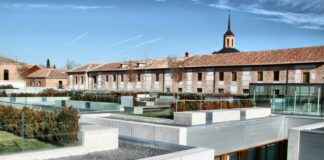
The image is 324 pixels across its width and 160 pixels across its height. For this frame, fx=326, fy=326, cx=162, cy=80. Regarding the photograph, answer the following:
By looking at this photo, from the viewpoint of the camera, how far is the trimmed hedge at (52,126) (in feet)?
25.5

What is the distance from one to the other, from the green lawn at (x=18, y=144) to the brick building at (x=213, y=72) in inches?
1103

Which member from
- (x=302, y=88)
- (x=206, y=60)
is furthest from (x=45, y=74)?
(x=302, y=88)

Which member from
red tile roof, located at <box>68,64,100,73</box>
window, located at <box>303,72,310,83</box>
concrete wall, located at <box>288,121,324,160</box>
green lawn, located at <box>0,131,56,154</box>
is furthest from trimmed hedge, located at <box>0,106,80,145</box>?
red tile roof, located at <box>68,64,100,73</box>

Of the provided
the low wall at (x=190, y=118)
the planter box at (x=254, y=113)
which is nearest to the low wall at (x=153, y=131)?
the low wall at (x=190, y=118)

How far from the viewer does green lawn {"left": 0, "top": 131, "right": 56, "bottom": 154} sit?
7062 millimetres

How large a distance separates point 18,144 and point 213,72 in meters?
31.3

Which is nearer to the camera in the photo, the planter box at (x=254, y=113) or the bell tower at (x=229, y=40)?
the planter box at (x=254, y=113)

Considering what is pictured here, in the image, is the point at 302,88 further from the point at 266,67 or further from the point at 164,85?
the point at 164,85

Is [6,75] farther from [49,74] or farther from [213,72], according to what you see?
[213,72]

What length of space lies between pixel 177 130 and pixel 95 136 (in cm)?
426

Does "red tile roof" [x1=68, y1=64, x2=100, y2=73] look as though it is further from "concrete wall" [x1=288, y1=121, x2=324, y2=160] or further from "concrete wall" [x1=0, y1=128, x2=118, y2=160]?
"concrete wall" [x1=0, y1=128, x2=118, y2=160]

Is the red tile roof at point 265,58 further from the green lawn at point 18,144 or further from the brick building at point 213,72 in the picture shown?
the green lawn at point 18,144

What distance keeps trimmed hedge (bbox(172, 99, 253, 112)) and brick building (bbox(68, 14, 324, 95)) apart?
1536 centimetres

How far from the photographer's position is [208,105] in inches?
616
